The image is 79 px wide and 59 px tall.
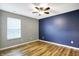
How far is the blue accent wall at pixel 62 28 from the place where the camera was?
3.36 meters

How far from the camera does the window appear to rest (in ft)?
10.5

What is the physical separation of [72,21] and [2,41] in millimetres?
3157

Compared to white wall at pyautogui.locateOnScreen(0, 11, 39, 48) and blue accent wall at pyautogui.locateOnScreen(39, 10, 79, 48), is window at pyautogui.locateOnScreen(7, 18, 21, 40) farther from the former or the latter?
blue accent wall at pyautogui.locateOnScreen(39, 10, 79, 48)

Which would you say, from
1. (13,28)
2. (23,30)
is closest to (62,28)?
(23,30)

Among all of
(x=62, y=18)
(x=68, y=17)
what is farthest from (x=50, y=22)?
(x=68, y=17)

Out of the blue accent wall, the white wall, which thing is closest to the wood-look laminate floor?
the white wall

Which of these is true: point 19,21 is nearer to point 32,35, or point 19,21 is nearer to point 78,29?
point 32,35

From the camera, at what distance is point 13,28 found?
3469 millimetres

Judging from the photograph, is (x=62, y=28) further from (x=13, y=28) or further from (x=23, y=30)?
(x=13, y=28)

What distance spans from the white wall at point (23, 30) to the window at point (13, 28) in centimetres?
15

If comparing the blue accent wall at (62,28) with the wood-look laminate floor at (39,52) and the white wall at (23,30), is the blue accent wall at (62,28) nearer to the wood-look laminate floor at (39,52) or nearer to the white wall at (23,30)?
the white wall at (23,30)

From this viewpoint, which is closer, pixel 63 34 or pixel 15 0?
pixel 15 0

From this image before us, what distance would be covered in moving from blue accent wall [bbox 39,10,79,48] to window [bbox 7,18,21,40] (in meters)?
1.77

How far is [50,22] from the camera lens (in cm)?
448
